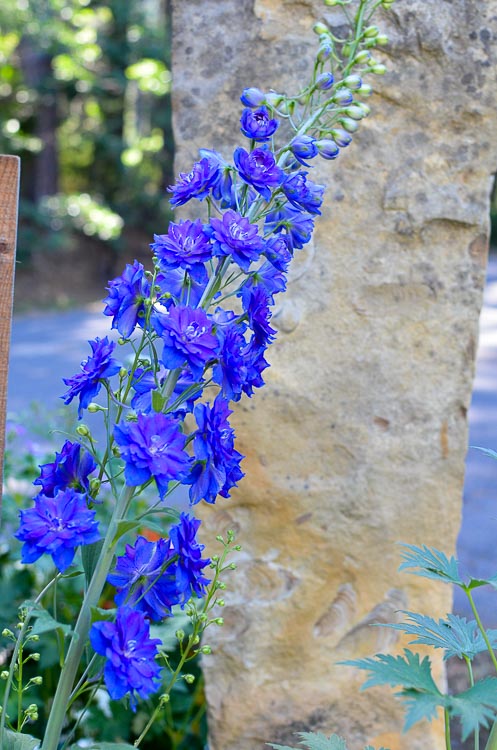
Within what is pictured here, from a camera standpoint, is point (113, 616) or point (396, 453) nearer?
point (113, 616)

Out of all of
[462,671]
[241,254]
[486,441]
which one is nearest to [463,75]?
[241,254]

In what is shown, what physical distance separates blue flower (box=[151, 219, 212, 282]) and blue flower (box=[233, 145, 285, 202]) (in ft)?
0.31

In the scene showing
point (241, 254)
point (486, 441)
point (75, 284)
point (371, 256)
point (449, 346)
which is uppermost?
point (75, 284)

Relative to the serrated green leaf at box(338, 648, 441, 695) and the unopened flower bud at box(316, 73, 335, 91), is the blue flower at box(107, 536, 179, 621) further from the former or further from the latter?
the unopened flower bud at box(316, 73, 335, 91)

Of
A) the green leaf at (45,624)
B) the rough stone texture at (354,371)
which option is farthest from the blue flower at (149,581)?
the rough stone texture at (354,371)

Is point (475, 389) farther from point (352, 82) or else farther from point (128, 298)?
point (128, 298)

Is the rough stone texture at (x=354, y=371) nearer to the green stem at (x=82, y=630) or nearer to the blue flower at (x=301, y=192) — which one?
the blue flower at (x=301, y=192)

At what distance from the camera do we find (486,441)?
570 cm

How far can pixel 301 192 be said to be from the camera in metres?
1.22

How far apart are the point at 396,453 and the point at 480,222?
56cm

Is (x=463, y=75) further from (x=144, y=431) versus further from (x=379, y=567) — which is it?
(x=144, y=431)

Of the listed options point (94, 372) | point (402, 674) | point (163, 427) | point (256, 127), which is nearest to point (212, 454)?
point (163, 427)

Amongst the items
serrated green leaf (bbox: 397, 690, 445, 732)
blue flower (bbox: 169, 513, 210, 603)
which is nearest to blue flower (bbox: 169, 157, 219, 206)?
blue flower (bbox: 169, 513, 210, 603)

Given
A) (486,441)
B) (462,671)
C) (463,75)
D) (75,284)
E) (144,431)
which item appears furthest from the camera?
(75,284)
